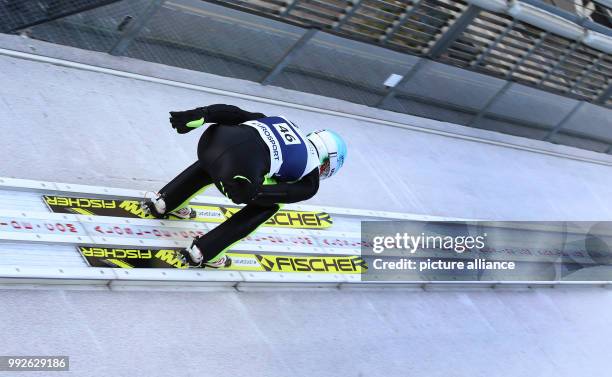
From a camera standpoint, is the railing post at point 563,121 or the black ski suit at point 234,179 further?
the railing post at point 563,121

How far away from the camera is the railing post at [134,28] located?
728 centimetres

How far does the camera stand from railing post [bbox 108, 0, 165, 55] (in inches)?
287

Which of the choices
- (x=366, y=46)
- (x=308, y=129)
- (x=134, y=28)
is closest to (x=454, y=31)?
(x=366, y=46)

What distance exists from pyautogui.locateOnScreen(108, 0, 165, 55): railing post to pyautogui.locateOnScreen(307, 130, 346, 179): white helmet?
222cm

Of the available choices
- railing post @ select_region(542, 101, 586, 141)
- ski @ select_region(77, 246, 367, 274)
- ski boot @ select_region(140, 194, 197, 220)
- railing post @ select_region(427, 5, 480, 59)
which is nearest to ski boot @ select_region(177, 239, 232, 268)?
ski @ select_region(77, 246, 367, 274)

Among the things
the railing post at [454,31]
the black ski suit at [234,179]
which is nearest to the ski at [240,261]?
the black ski suit at [234,179]

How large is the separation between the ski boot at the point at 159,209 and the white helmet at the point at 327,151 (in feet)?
3.31

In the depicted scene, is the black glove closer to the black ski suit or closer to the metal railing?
the black ski suit

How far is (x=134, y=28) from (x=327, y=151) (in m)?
2.44

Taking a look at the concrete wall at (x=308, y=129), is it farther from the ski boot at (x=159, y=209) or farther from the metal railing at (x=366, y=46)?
the ski boot at (x=159, y=209)

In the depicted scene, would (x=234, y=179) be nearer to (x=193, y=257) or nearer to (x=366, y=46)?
(x=193, y=257)

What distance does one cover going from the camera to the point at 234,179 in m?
5.35

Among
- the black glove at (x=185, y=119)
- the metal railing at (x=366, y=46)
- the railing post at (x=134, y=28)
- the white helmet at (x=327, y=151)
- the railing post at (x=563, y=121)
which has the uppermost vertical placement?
the railing post at (x=563, y=121)

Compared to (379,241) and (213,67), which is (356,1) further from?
(379,241)
